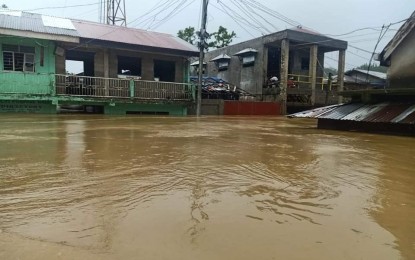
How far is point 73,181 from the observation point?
3.56m

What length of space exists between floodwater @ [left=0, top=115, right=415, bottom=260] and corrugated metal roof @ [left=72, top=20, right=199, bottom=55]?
1392 cm

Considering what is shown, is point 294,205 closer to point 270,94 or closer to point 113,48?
point 113,48

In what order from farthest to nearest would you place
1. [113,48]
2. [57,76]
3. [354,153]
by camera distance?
[113,48] → [57,76] → [354,153]

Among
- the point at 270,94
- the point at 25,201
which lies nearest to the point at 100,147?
the point at 25,201

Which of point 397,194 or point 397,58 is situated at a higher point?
point 397,58

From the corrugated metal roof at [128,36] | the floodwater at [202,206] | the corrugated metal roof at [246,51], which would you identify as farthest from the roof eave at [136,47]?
the floodwater at [202,206]

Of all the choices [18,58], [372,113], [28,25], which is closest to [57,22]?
[28,25]

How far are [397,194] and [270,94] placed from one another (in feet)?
70.7

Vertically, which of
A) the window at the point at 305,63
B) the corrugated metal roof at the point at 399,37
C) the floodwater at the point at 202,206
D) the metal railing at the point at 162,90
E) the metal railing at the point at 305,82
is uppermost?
the window at the point at 305,63

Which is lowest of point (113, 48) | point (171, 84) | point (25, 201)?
point (25, 201)

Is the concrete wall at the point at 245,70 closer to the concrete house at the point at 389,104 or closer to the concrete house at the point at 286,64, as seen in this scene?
the concrete house at the point at 286,64

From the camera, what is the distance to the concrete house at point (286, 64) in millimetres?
23455

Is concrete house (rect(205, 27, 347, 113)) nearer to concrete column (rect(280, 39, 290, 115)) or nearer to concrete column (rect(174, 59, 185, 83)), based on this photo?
concrete column (rect(280, 39, 290, 115))

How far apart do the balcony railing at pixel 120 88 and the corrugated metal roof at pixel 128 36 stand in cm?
198
